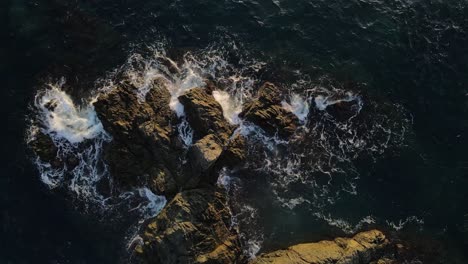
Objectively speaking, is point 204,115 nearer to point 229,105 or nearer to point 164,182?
point 229,105

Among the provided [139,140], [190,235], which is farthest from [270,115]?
[190,235]

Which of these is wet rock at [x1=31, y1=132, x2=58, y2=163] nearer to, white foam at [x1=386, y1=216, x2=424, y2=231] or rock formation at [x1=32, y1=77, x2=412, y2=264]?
rock formation at [x1=32, y1=77, x2=412, y2=264]

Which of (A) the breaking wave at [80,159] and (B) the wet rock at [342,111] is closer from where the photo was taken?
(A) the breaking wave at [80,159]

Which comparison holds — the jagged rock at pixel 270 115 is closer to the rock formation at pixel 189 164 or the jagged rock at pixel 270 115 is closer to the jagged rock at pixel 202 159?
the rock formation at pixel 189 164

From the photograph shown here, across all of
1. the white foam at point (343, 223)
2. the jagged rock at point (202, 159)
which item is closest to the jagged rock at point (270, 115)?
the jagged rock at point (202, 159)

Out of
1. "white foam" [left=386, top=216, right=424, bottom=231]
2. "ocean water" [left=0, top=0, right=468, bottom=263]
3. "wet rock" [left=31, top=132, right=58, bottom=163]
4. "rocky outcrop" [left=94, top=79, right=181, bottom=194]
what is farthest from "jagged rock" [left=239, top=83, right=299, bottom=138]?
"wet rock" [left=31, top=132, right=58, bottom=163]

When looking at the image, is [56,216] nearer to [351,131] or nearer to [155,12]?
[155,12]
